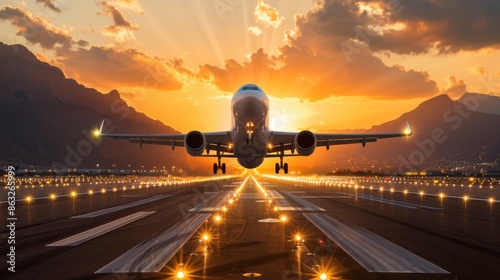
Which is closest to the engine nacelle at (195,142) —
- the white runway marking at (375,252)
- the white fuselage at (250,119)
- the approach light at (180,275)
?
the white fuselage at (250,119)

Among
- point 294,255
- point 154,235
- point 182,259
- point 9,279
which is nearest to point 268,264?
point 294,255

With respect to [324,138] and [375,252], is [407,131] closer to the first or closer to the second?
[324,138]

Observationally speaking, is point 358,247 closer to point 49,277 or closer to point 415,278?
point 415,278

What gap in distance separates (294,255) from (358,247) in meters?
2.29

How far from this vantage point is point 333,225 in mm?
17797

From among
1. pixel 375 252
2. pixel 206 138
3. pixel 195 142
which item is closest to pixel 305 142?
pixel 195 142

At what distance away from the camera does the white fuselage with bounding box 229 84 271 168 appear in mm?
30500

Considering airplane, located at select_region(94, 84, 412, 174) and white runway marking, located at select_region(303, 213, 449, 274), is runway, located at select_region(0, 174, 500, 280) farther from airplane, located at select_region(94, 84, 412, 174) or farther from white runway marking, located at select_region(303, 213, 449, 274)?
airplane, located at select_region(94, 84, 412, 174)

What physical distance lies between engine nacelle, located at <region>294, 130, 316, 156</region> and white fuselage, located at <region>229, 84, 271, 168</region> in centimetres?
262

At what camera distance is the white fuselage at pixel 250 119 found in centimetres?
3050

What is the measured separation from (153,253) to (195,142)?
2128cm

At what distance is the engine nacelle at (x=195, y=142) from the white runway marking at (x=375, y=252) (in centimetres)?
1639

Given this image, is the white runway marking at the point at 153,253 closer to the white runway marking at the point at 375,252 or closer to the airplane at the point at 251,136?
the white runway marking at the point at 375,252

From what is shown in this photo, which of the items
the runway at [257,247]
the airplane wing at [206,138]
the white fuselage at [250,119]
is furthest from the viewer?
the airplane wing at [206,138]
